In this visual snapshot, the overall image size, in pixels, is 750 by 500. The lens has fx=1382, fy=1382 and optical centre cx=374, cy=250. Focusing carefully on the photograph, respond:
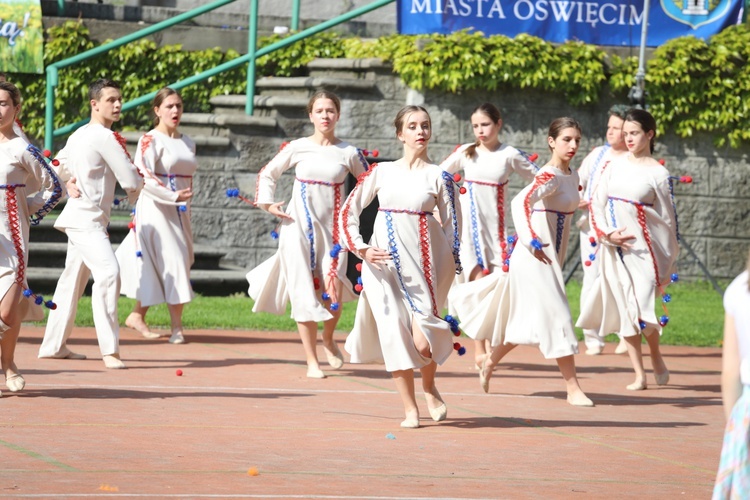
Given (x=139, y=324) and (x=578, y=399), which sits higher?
(x=578, y=399)

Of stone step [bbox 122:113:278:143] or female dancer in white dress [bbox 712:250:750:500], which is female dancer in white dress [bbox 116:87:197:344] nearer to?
stone step [bbox 122:113:278:143]

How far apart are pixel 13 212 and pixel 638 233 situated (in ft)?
15.5

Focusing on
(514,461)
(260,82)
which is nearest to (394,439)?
(514,461)

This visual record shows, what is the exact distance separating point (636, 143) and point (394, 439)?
12.7 feet

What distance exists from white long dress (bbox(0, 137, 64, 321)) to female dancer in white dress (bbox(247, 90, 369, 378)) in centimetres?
223

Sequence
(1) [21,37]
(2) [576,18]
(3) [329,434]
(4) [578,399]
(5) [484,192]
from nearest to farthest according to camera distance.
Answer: (3) [329,434], (4) [578,399], (5) [484,192], (1) [21,37], (2) [576,18]

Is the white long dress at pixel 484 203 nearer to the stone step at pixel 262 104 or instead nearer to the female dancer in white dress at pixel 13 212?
the female dancer in white dress at pixel 13 212

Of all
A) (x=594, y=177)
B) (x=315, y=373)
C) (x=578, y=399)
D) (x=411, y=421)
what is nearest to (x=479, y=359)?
(x=315, y=373)

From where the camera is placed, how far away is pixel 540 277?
973 centimetres

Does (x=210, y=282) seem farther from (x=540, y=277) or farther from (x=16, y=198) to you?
(x=16, y=198)

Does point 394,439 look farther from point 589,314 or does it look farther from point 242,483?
point 589,314

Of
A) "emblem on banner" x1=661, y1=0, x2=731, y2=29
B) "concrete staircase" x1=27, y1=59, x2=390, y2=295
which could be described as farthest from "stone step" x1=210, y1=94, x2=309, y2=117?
"emblem on banner" x1=661, y1=0, x2=731, y2=29

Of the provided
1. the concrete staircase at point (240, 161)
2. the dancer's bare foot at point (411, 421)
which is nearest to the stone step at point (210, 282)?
the concrete staircase at point (240, 161)

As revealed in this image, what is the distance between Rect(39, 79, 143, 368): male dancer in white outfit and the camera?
10.7 meters
